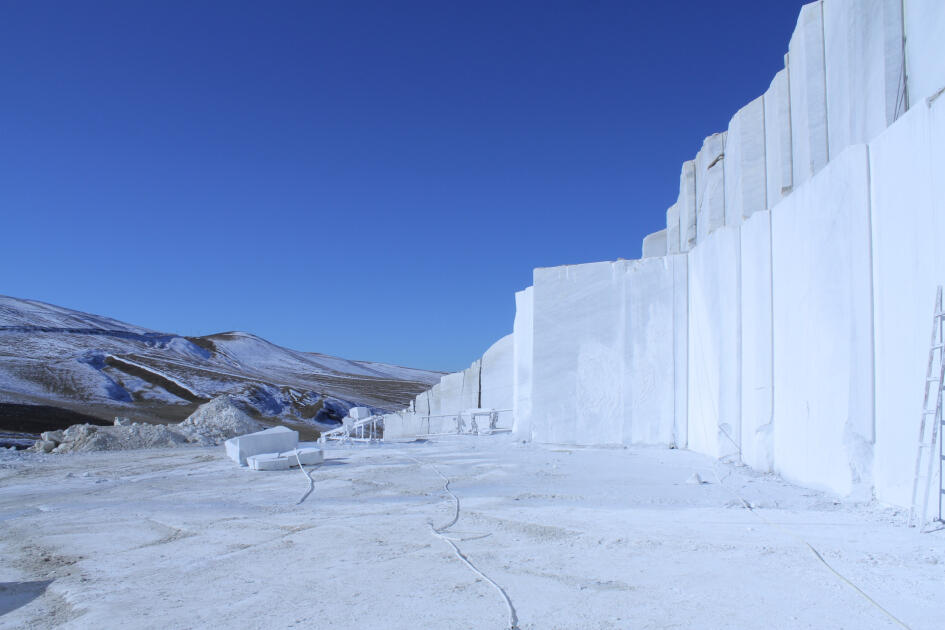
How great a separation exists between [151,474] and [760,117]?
39.1 feet

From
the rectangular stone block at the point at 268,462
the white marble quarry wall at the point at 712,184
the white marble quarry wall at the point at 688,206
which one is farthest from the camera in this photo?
the white marble quarry wall at the point at 688,206

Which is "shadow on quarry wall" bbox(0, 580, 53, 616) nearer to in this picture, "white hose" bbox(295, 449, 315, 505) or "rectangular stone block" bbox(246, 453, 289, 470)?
"white hose" bbox(295, 449, 315, 505)

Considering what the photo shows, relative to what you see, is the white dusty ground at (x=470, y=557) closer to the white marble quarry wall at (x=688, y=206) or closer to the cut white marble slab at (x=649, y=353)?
the cut white marble slab at (x=649, y=353)

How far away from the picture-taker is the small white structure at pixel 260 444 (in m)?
11.7

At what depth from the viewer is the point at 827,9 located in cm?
830

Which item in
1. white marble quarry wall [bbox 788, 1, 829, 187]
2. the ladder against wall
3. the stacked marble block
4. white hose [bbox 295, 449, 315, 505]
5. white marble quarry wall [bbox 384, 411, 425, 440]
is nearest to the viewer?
the ladder against wall

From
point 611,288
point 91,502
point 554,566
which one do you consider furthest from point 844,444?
point 91,502

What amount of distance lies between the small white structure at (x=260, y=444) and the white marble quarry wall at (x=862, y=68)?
10.0m

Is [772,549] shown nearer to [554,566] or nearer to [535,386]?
[554,566]

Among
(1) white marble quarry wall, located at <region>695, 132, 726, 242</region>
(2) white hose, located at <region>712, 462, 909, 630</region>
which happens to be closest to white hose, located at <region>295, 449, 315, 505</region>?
(2) white hose, located at <region>712, 462, 909, 630</region>

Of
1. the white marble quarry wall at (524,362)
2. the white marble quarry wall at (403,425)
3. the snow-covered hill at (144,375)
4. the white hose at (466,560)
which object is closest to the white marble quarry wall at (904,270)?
the white hose at (466,560)

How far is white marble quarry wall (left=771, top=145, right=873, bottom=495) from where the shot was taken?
22.0 ft

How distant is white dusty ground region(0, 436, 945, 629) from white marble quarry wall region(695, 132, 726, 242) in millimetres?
5179

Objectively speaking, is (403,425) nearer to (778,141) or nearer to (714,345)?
(714,345)
